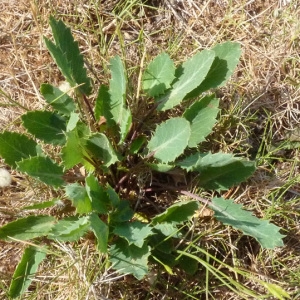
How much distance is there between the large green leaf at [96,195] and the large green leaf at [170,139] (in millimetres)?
219

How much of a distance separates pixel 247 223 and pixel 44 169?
27.2 inches

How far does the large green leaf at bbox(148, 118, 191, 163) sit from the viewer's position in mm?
1770

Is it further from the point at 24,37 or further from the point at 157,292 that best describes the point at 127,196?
the point at 24,37

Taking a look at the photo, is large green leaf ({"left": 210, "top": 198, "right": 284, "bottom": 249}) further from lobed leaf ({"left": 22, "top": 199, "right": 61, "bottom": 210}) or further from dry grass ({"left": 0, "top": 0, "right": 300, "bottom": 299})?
lobed leaf ({"left": 22, "top": 199, "right": 61, "bottom": 210})

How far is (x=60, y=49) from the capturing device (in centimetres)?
186

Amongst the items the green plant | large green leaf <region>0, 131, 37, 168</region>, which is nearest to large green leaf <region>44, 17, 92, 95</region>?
the green plant

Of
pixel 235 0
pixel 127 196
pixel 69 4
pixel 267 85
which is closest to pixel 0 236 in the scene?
pixel 127 196

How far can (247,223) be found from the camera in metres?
1.83

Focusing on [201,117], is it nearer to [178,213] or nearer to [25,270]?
[178,213]

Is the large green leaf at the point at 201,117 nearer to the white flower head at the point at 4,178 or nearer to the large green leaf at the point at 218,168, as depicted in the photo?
the large green leaf at the point at 218,168

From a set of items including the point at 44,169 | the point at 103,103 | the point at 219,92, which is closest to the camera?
the point at 44,169

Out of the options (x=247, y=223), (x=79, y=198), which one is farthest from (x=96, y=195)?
(x=247, y=223)

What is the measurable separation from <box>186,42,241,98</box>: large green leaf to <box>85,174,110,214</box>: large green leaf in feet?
1.70

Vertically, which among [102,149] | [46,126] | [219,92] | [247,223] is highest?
[46,126]
